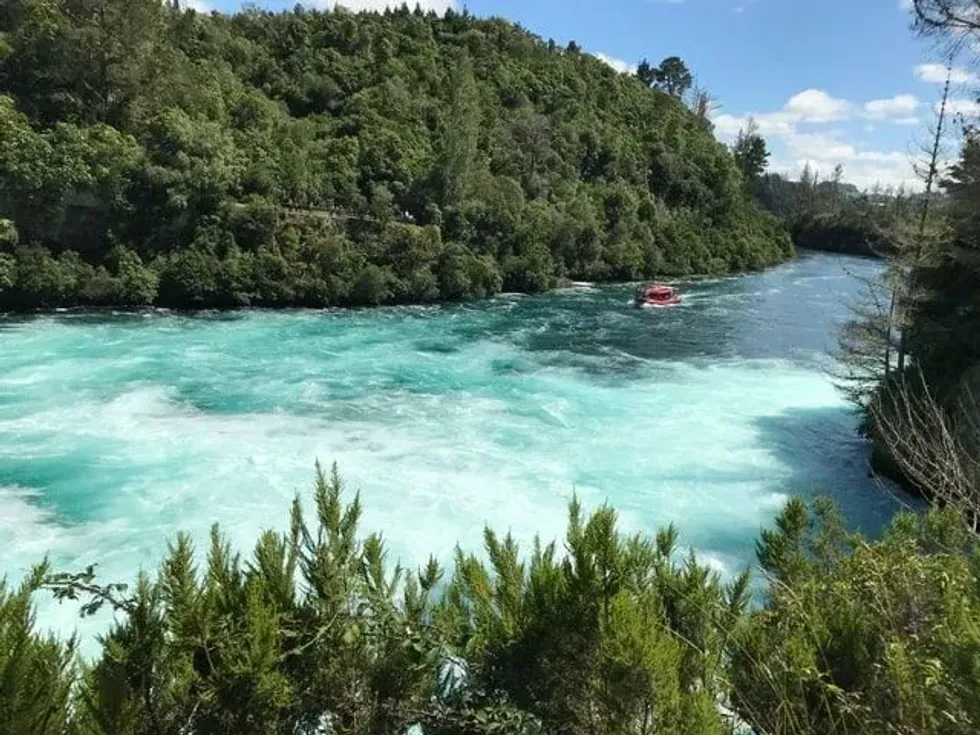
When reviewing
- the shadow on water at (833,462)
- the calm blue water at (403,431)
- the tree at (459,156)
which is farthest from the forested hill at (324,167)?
the shadow on water at (833,462)

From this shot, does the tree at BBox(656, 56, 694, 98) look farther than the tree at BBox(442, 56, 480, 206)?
Yes

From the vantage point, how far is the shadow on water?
1554cm

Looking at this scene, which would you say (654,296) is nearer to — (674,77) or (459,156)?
(459,156)

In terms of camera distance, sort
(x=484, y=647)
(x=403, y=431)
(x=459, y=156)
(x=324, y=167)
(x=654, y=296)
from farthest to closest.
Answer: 1. (x=459, y=156)
2. (x=324, y=167)
3. (x=654, y=296)
4. (x=403, y=431)
5. (x=484, y=647)

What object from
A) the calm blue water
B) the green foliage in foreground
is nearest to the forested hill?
the calm blue water

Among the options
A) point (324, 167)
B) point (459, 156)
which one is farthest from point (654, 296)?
point (324, 167)

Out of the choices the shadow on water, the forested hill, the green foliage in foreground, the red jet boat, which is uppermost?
the forested hill

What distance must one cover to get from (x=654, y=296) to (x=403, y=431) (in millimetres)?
26428

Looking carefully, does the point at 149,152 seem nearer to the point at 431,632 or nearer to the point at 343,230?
the point at 343,230

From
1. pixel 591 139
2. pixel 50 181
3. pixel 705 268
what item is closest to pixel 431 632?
pixel 50 181

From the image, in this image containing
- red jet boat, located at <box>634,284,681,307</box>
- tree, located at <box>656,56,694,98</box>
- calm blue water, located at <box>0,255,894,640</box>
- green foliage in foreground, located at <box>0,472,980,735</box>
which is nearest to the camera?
green foliage in foreground, located at <box>0,472,980,735</box>

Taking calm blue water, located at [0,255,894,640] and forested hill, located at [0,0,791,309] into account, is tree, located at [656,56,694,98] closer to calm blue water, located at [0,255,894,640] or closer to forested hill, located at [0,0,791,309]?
forested hill, located at [0,0,791,309]

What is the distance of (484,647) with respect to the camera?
420 cm

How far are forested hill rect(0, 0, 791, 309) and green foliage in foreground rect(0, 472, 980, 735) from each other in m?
33.7
